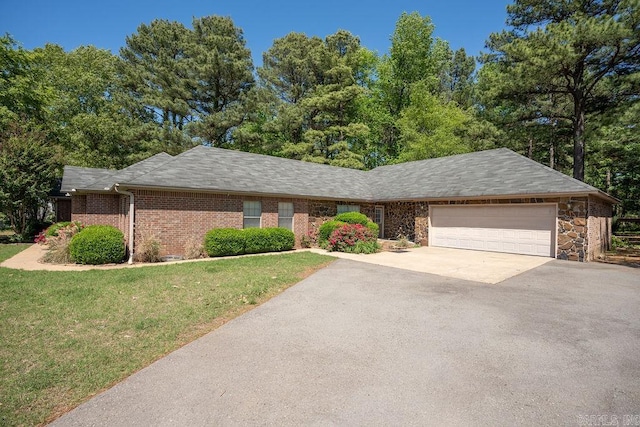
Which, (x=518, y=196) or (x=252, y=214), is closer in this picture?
(x=518, y=196)

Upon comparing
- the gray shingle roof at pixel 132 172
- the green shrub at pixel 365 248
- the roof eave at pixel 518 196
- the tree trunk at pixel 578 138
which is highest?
the tree trunk at pixel 578 138

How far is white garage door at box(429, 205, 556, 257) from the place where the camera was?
12875 mm

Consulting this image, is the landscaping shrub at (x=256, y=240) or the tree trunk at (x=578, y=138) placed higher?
the tree trunk at (x=578, y=138)

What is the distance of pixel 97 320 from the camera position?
5.21 m

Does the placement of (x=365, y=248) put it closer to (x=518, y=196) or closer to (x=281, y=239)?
(x=281, y=239)

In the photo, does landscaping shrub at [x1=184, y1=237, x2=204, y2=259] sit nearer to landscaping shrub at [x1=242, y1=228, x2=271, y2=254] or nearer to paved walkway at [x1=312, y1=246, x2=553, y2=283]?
landscaping shrub at [x1=242, y1=228, x2=271, y2=254]

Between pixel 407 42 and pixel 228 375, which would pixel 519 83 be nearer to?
pixel 407 42

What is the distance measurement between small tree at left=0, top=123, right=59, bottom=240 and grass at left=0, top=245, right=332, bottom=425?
12.1 metres

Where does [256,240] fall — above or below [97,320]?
above

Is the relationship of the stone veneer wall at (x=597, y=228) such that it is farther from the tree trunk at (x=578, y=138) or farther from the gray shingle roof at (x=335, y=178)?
the tree trunk at (x=578, y=138)

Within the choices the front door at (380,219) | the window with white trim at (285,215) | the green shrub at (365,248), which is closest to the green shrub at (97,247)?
the window with white trim at (285,215)

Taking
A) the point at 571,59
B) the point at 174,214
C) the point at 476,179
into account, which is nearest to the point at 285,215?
the point at 174,214

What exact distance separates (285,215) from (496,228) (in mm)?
9781

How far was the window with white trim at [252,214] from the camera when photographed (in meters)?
14.4
